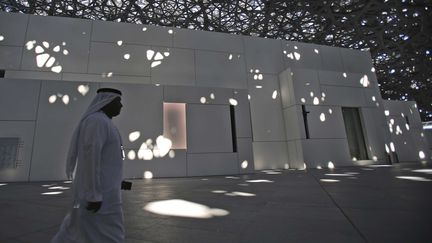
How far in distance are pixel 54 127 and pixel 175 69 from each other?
4.47m

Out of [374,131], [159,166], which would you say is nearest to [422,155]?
[374,131]

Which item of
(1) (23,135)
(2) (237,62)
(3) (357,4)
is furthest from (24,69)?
(3) (357,4)

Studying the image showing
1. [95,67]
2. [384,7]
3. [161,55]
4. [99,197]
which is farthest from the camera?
[384,7]

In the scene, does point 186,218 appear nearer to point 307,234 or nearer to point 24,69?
point 307,234

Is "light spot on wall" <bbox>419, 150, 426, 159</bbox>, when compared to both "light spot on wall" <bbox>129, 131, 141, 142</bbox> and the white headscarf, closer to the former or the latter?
"light spot on wall" <bbox>129, 131, 141, 142</bbox>

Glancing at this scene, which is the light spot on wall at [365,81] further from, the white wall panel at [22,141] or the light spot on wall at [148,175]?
the white wall panel at [22,141]

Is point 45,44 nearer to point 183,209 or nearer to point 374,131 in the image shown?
point 183,209

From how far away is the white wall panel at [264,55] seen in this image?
992 cm

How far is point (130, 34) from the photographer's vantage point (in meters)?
8.91

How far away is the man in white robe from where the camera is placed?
154 cm

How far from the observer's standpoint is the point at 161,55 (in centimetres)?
902

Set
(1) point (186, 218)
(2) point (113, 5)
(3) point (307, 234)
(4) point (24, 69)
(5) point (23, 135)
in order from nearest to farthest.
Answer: (3) point (307, 234)
(1) point (186, 218)
(5) point (23, 135)
(4) point (24, 69)
(2) point (113, 5)

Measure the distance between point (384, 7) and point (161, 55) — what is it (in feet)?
41.9

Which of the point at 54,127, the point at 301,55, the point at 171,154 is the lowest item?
the point at 171,154
